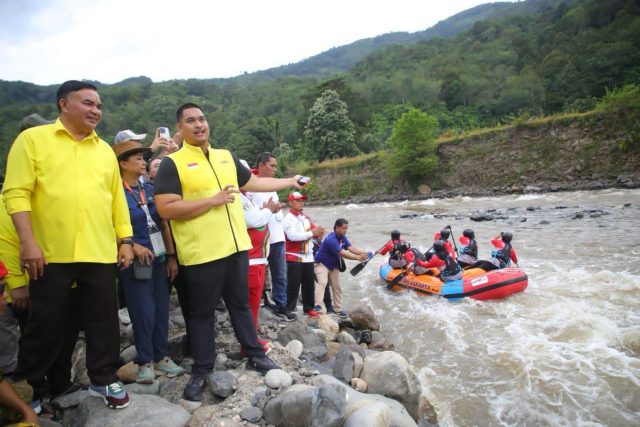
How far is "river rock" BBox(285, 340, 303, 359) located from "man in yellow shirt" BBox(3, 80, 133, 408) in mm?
1803

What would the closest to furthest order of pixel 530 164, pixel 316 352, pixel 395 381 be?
1. pixel 395 381
2. pixel 316 352
3. pixel 530 164

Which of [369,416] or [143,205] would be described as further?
[143,205]

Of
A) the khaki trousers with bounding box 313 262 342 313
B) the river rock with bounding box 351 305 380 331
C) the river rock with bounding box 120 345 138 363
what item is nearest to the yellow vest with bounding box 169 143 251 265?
the river rock with bounding box 120 345 138 363

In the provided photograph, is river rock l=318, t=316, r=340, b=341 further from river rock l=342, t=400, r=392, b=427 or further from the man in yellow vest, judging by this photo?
river rock l=342, t=400, r=392, b=427

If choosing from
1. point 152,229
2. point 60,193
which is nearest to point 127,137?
point 152,229

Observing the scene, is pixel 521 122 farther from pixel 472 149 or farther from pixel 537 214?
pixel 537 214

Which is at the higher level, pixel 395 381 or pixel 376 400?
pixel 376 400

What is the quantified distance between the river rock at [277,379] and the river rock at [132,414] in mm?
638

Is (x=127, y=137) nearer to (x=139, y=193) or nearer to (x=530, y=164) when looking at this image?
(x=139, y=193)

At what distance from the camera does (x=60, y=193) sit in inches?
93.0

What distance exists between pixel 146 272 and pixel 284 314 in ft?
9.40

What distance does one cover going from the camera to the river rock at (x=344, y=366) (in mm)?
3859

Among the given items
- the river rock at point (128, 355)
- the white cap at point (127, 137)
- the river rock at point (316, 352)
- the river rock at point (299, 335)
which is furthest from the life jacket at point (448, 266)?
the white cap at point (127, 137)

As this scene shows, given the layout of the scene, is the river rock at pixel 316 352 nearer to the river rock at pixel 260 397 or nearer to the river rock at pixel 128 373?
A: the river rock at pixel 260 397
